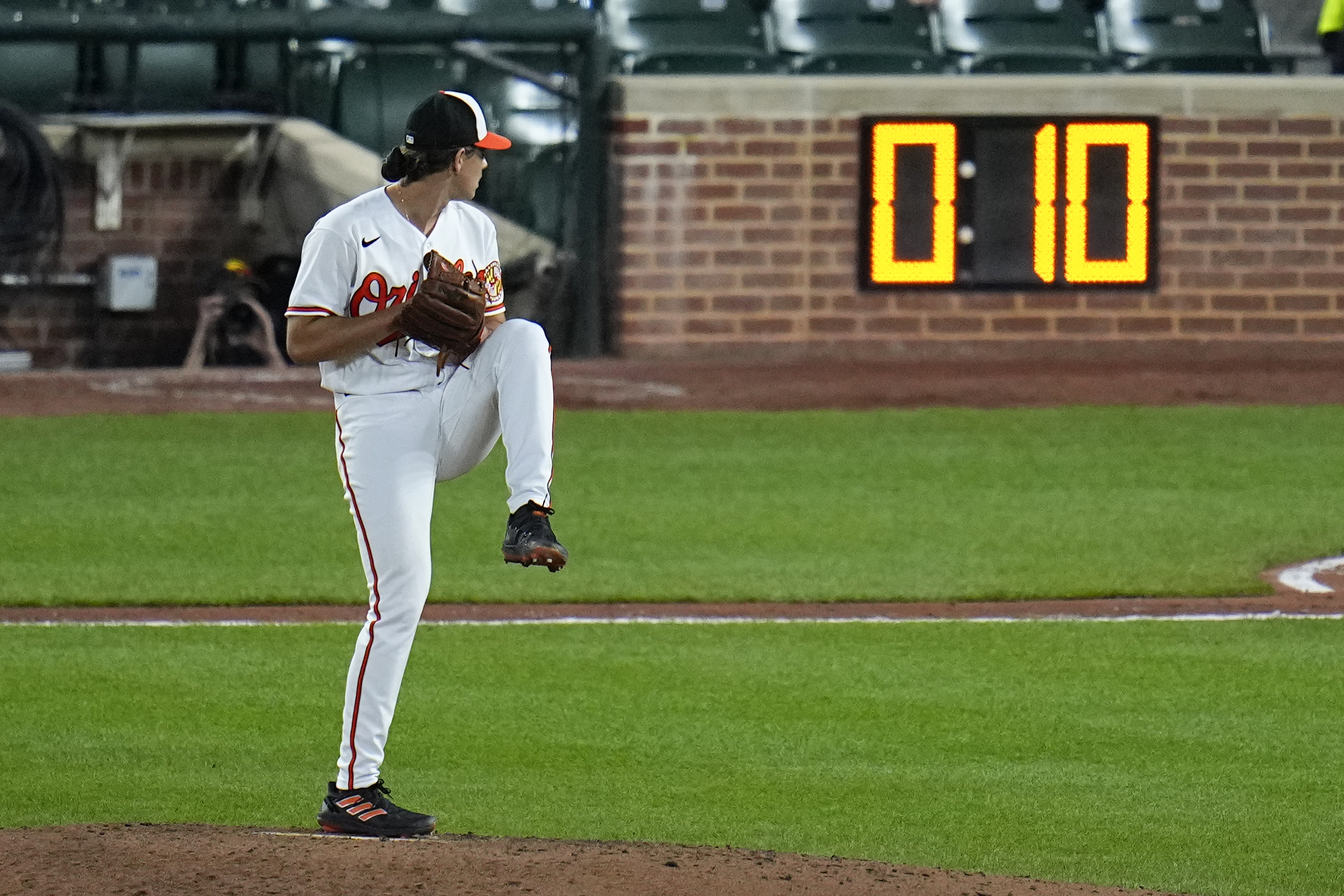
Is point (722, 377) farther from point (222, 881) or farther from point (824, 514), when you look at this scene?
point (222, 881)

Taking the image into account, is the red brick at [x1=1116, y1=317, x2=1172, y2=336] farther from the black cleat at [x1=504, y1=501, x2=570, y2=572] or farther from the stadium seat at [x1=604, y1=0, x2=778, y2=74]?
the black cleat at [x1=504, y1=501, x2=570, y2=572]

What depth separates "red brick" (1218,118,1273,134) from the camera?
604 inches

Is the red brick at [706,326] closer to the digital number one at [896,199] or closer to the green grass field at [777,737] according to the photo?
the digital number one at [896,199]

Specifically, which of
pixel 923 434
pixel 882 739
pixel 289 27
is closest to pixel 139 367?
pixel 289 27

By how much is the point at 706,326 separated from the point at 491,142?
32.5 feet

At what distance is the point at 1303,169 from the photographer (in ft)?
50.6

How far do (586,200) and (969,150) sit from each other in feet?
8.27

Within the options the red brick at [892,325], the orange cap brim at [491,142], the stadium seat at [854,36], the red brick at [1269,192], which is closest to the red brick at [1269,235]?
the red brick at [1269,192]

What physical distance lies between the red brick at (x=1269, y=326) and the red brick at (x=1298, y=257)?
1.21 feet

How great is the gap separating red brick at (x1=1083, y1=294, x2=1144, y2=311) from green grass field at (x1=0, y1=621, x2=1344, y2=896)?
23.3 feet

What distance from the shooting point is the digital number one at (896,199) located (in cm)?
1445

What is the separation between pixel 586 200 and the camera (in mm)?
15062

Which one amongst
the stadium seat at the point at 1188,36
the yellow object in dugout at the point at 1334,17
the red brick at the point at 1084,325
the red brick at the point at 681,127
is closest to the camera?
the red brick at the point at 681,127

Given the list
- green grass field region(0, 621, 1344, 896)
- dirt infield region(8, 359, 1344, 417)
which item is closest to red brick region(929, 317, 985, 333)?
dirt infield region(8, 359, 1344, 417)
